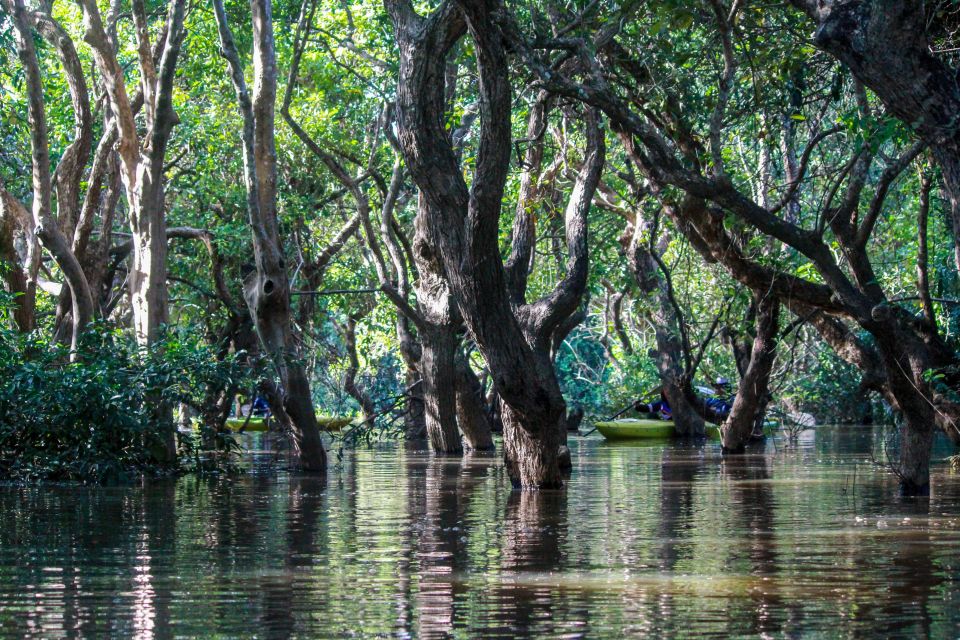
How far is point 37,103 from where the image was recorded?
15875mm

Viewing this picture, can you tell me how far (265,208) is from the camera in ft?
48.8

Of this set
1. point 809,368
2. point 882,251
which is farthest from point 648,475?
point 809,368

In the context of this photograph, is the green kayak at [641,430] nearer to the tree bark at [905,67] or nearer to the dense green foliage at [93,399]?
the dense green foliage at [93,399]

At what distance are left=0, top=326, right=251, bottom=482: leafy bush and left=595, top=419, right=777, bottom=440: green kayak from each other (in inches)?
517

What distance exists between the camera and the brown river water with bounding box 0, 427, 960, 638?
5.72m

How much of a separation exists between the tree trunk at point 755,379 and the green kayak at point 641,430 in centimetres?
580

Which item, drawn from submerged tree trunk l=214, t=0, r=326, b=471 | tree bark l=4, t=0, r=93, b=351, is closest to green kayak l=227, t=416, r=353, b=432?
tree bark l=4, t=0, r=93, b=351

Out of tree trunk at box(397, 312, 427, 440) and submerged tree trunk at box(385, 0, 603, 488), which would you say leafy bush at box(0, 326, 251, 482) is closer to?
submerged tree trunk at box(385, 0, 603, 488)

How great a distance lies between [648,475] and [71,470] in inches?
255

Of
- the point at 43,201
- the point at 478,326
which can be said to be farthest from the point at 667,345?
the point at 478,326

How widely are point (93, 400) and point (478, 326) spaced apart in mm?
4718

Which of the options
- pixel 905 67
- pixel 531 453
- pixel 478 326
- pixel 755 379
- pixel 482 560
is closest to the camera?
pixel 905 67

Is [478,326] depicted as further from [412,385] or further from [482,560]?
[412,385]

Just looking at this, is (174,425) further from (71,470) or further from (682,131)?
(682,131)
